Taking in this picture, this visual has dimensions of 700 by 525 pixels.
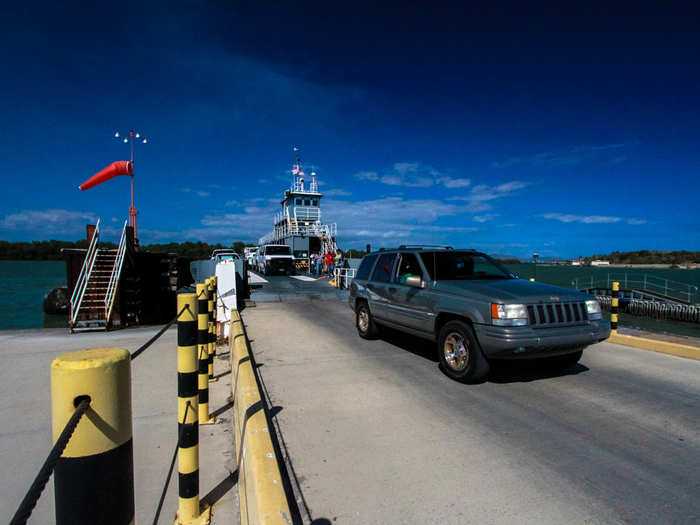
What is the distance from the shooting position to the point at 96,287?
13.0 m

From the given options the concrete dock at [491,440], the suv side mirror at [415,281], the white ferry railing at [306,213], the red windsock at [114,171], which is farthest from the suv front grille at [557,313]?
the white ferry railing at [306,213]

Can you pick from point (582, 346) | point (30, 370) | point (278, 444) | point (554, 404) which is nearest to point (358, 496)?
point (278, 444)

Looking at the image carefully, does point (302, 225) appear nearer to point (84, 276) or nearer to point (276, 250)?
point (276, 250)

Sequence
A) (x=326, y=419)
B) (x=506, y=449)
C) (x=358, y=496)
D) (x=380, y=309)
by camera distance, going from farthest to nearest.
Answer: (x=380, y=309) < (x=326, y=419) < (x=506, y=449) < (x=358, y=496)

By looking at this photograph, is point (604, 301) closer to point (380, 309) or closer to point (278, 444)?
point (380, 309)

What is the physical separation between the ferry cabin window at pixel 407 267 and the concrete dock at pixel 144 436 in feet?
10.3

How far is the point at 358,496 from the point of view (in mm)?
2846

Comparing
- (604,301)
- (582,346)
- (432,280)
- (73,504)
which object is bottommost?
(604,301)

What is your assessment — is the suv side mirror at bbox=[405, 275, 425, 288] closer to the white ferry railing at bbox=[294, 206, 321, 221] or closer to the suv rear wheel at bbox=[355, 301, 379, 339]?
the suv rear wheel at bbox=[355, 301, 379, 339]

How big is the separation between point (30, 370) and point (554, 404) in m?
7.64

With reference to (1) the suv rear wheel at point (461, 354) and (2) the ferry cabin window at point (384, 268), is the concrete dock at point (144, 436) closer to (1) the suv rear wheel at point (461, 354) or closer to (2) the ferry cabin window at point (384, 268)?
(1) the suv rear wheel at point (461, 354)

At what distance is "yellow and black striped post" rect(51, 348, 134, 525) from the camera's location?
1.28 metres

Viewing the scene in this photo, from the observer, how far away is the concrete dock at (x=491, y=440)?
275 cm

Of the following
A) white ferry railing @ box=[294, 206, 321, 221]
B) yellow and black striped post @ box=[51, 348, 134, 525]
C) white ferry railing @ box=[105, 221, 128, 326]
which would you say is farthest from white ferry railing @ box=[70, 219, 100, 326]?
white ferry railing @ box=[294, 206, 321, 221]
